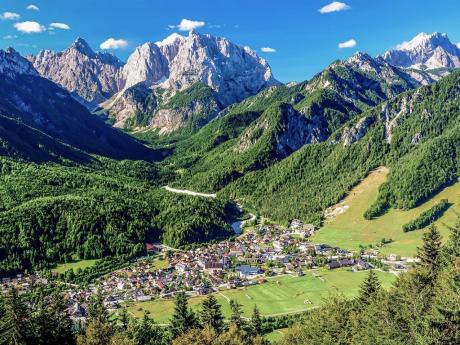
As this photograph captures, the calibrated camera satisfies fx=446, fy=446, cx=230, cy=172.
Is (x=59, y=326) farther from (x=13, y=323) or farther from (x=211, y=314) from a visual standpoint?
(x=211, y=314)

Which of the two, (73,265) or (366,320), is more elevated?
(366,320)

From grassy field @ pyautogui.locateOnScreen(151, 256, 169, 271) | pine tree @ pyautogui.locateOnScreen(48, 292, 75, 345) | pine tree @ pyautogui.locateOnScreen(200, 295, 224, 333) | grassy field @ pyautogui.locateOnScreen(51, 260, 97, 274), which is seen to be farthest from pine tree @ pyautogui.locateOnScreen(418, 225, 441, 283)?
grassy field @ pyautogui.locateOnScreen(51, 260, 97, 274)

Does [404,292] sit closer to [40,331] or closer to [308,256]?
[40,331]

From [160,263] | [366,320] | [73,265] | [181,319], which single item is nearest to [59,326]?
[181,319]

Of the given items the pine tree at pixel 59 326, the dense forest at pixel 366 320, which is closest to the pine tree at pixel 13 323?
the dense forest at pixel 366 320

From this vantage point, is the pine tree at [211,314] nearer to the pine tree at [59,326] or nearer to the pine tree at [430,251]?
the pine tree at [59,326]

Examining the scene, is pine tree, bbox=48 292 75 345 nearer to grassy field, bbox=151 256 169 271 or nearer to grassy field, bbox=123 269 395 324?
grassy field, bbox=123 269 395 324

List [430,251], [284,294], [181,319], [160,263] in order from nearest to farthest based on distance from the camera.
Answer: [430,251] < [181,319] < [284,294] < [160,263]
